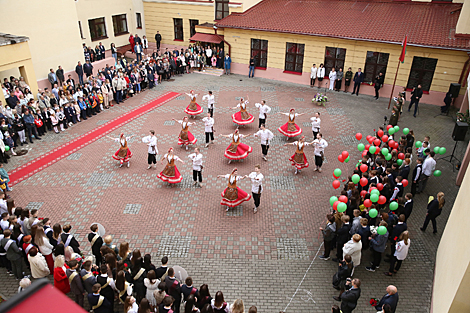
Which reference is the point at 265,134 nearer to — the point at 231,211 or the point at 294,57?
the point at 231,211

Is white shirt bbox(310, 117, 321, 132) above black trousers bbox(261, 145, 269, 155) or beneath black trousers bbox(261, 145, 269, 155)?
above

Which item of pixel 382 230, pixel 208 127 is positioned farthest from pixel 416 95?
pixel 382 230

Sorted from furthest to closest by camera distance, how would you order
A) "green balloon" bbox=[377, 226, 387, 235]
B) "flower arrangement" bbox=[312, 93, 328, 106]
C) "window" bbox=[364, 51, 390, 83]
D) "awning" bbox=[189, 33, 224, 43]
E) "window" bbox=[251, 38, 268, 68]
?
"awning" bbox=[189, 33, 224, 43] → "window" bbox=[251, 38, 268, 68] → "window" bbox=[364, 51, 390, 83] → "flower arrangement" bbox=[312, 93, 328, 106] → "green balloon" bbox=[377, 226, 387, 235]

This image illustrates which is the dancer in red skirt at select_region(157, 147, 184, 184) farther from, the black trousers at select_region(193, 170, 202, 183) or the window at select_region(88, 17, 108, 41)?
the window at select_region(88, 17, 108, 41)

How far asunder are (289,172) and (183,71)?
49.9ft

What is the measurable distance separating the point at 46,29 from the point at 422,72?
22.2m

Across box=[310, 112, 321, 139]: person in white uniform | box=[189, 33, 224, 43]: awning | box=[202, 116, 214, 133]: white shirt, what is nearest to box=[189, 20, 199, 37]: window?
box=[189, 33, 224, 43]: awning

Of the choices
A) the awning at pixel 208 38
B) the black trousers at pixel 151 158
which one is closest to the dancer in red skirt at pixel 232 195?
the black trousers at pixel 151 158

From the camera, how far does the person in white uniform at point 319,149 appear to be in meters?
13.6

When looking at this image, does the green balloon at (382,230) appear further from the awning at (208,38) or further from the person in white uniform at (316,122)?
the awning at (208,38)

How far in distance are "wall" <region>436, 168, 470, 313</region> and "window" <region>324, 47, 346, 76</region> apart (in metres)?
15.9

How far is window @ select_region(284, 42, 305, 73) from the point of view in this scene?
24156 mm

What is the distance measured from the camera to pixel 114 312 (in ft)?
27.6

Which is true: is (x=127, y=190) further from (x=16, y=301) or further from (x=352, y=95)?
(x=352, y=95)
